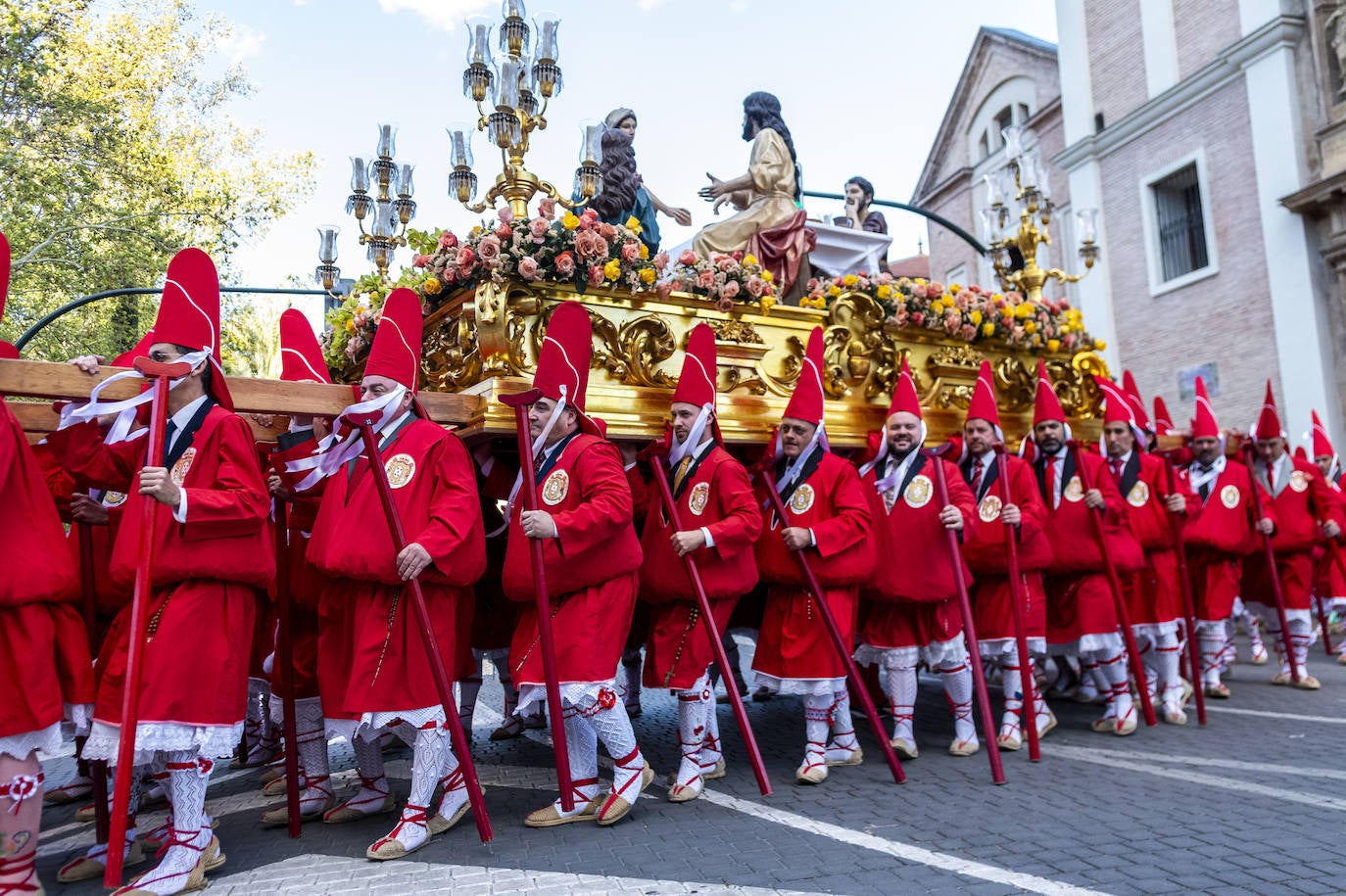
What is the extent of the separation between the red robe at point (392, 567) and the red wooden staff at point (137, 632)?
0.80 meters

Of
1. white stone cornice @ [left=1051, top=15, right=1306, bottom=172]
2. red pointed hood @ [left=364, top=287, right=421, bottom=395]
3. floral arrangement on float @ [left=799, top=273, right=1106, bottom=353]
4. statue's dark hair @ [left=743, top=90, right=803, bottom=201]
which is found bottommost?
red pointed hood @ [left=364, top=287, right=421, bottom=395]

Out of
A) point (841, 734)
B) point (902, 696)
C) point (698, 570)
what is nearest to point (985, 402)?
point (902, 696)

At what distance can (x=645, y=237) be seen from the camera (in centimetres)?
727

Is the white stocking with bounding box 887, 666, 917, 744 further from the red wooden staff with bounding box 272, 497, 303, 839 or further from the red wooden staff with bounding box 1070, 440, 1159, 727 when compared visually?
the red wooden staff with bounding box 272, 497, 303, 839

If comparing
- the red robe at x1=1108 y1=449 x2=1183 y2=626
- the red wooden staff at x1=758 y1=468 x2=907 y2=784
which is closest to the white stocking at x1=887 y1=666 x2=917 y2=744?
the red wooden staff at x1=758 y1=468 x2=907 y2=784

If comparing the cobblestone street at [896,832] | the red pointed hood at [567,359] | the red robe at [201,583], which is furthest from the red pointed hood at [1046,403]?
the red robe at [201,583]

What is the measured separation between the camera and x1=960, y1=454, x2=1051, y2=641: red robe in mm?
6457

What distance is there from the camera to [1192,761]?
5809 mm

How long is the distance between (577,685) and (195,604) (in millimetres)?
1659

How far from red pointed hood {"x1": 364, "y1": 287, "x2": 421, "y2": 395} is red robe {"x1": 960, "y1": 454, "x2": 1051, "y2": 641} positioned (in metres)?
3.64

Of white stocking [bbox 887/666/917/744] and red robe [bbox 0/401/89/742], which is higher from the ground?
red robe [bbox 0/401/89/742]

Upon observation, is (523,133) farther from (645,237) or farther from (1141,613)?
(1141,613)

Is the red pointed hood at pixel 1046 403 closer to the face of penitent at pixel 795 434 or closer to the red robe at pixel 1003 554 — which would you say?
the red robe at pixel 1003 554

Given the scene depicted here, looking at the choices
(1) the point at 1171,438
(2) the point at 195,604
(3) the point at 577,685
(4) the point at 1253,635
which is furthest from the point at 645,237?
(4) the point at 1253,635
